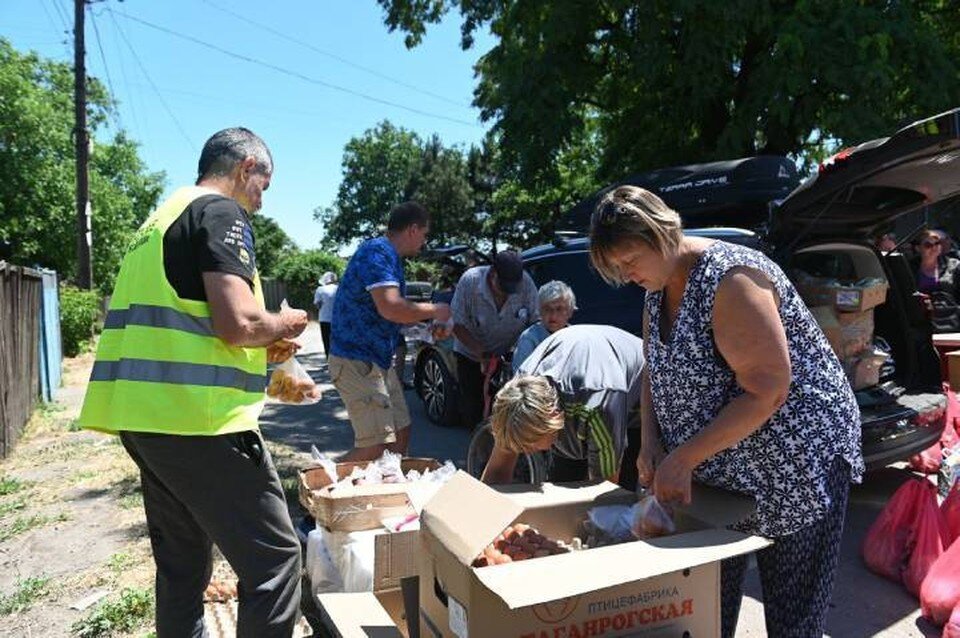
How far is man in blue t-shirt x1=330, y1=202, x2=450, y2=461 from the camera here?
3926 mm

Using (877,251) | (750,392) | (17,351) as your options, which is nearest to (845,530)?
(877,251)

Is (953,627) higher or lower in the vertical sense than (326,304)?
lower

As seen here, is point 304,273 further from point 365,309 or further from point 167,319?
point 167,319

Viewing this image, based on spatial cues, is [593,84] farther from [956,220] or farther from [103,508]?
[103,508]

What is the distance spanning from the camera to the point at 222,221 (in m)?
2.17

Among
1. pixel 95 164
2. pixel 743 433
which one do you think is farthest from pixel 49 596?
pixel 95 164

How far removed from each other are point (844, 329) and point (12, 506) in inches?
236

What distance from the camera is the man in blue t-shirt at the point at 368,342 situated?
12.9 feet

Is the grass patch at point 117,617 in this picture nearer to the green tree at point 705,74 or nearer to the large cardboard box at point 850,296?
the large cardboard box at point 850,296

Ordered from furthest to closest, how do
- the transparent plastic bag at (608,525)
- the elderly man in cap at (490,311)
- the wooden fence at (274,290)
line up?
the wooden fence at (274,290) → the elderly man in cap at (490,311) → the transparent plastic bag at (608,525)

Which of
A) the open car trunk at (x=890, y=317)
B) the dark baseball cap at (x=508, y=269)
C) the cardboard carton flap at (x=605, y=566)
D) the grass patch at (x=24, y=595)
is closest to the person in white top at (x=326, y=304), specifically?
the dark baseball cap at (x=508, y=269)

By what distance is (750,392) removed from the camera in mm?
1667

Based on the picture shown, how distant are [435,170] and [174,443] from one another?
42383 millimetres

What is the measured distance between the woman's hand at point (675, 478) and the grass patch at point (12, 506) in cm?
509
